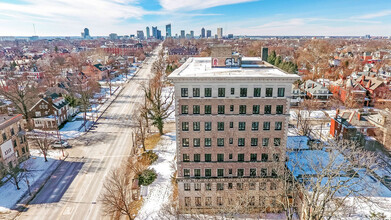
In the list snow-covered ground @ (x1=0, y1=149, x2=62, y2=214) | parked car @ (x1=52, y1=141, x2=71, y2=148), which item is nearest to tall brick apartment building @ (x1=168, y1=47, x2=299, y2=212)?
snow-covered ground @ (x1=0, y1=149, x2=62, y2=214)

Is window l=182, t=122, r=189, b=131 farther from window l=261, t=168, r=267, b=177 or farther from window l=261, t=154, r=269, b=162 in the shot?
window l=261, t=168, r=267, b=177

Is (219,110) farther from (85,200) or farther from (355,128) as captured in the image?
(355,128)

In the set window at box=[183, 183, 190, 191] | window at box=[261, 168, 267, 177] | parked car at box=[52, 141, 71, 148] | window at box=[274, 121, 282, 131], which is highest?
window at box=[274, 121, 282, 131]

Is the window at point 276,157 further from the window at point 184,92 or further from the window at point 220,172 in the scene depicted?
the window at point 184,92

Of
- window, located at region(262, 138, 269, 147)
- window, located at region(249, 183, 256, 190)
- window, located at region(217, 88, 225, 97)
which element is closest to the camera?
window, located at region(217, 88, 225, 97)

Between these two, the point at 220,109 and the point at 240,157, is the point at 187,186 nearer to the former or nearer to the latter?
the point at 240,157
